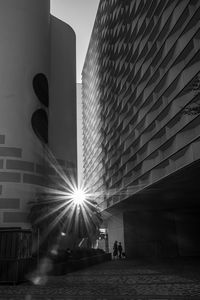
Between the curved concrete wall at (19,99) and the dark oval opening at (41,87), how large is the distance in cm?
66

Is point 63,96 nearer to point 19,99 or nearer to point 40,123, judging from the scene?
point 40,123

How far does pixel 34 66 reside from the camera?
4394 cm

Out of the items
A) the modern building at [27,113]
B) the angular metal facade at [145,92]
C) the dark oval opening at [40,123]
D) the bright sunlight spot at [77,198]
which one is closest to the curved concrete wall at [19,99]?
the modern building at [27,113]

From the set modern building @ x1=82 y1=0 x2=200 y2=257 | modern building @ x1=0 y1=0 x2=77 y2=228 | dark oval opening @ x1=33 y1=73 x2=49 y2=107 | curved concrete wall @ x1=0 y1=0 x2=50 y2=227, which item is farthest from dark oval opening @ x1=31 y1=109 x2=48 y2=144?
modern building @ x1=82 y1=0 x2=200 y2=257

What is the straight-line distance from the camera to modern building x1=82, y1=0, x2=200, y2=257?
22141 mm

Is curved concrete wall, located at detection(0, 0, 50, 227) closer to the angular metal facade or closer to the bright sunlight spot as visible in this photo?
the bright sunlight spot

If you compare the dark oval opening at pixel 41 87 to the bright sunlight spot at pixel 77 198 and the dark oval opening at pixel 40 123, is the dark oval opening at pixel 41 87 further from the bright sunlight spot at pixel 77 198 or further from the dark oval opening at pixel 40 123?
the bright sunlight spot at pixel 77 198

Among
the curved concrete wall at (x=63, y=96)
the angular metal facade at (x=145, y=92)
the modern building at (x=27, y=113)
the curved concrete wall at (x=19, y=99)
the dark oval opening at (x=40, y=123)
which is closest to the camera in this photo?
the angular metal facade at (x=145, y=92)

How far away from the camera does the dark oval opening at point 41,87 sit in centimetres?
4369

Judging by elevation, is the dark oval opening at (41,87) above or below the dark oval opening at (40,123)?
above

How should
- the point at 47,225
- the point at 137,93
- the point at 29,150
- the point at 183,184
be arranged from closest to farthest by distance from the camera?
the point at 183,184, the point at 137,93, the point at 47,225, the point at 29,150

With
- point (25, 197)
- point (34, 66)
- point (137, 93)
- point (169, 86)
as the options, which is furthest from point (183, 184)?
point (34, 66)

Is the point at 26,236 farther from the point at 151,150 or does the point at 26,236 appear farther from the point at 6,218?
the point at 6,218

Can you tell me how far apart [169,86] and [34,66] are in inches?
980
